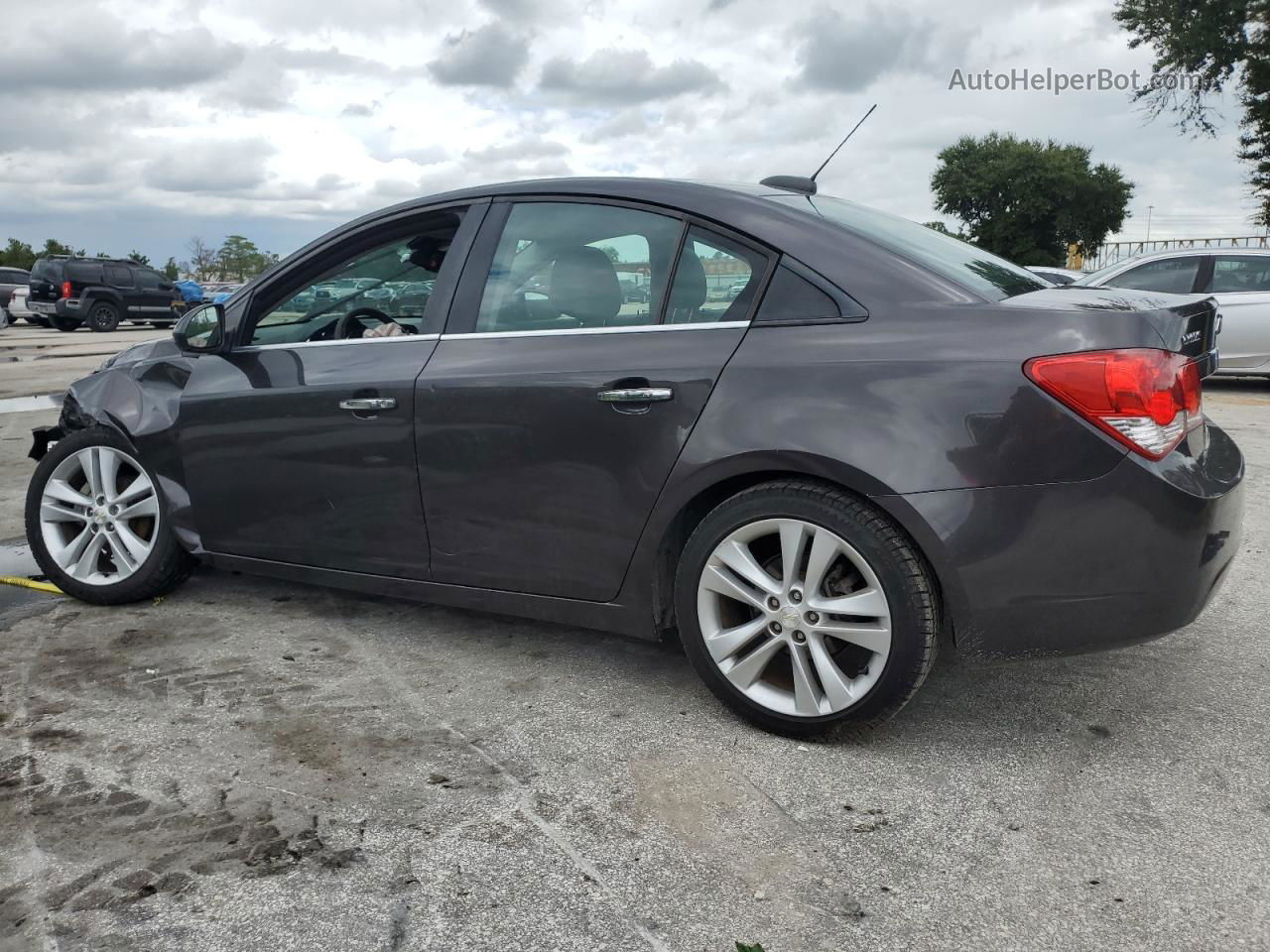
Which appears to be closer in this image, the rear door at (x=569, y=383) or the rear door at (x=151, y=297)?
the rear door at (x=569, y=383)

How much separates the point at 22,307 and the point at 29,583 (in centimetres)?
2547

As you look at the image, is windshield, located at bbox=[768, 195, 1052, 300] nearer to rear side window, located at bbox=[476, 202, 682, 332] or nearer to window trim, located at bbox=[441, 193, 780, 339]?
window trim, located at bbox=[441, 193, 780, 339]

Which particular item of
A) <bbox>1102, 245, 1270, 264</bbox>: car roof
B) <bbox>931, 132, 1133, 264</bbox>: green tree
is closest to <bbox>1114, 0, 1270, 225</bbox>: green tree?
<bbox>1102, 245, 1270, 264</bbox>: car roof

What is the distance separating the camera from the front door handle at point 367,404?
344 cm

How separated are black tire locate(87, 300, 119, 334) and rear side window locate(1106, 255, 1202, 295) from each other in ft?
73.7

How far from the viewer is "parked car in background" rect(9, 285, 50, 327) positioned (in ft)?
85.8

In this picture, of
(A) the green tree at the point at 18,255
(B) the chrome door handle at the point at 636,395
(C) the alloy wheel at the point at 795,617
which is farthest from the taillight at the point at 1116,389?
(A) the green tree at the point at 18,255

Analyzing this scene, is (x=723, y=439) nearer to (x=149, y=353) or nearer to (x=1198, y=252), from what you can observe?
(x=149, y=353)

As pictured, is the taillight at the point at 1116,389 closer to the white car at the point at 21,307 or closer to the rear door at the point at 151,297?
the rear door at the point at 151,297

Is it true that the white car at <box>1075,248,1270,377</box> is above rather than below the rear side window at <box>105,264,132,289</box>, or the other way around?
below

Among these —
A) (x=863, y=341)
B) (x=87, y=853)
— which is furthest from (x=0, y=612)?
(x=863, y=341)

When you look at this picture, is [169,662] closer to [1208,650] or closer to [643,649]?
[643,649]

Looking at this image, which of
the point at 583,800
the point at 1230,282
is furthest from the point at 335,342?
the point at 1230,282

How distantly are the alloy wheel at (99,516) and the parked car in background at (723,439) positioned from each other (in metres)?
0.09
